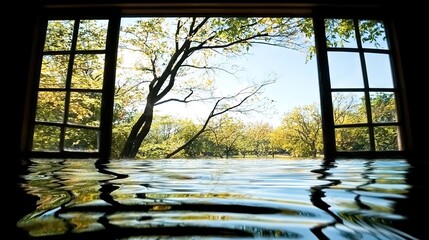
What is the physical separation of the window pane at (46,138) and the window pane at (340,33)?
2.55 metres

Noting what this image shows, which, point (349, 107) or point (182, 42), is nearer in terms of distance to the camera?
point (349, 107)

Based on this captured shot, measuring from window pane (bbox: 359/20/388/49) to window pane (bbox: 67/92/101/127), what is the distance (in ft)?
8.20

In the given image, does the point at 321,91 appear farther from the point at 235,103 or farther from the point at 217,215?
the point at 235,103

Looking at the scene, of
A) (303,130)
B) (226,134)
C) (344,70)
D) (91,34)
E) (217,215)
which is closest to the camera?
(217,215)

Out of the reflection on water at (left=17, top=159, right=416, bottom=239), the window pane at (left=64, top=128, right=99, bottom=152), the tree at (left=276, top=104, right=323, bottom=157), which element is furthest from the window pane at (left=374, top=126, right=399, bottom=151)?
the tree at (left=276, top=104, right=323, bottom=157)

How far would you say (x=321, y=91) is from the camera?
2332 millimetres

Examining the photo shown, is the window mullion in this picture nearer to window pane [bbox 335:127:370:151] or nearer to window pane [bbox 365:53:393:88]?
window pane [bbox 335:127:370:151]

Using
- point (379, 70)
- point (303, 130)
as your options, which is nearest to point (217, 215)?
point (379, 70)

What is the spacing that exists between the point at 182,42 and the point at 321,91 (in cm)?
409

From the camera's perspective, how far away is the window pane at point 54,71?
7.98 feet

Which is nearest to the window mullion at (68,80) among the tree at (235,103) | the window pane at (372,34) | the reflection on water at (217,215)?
the reflection on water at (217,215)

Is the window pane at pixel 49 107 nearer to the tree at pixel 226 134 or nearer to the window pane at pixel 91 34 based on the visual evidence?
the window pane at pixel 91 34

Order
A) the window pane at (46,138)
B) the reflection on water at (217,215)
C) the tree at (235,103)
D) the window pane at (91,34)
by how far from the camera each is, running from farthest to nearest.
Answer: the tree at (235,103) → the window pane at (91,34) → the window pane at (46,138) → the reflection on water at (217,215)

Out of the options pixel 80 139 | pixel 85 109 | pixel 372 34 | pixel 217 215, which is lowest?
pixel 217 215
